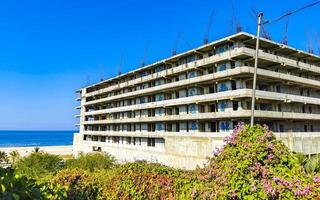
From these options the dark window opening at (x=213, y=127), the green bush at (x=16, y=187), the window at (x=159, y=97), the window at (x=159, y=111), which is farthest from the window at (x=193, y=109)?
the green bush at (x=16, y=187)

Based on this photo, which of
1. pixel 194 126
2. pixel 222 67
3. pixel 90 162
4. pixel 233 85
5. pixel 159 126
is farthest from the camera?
pixel 159 126

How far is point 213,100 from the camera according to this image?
37.2 m

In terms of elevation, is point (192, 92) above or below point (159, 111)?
above

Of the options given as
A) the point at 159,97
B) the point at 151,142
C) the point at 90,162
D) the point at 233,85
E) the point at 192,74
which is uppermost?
the point at 192,74

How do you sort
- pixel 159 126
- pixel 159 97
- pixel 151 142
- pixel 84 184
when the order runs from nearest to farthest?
1. pixel 84 184
2. pixel 159 126
3. pixel 159 97
4. pixel 151 142

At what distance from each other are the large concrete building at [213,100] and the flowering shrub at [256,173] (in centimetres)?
2599

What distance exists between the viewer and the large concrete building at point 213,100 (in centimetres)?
3488

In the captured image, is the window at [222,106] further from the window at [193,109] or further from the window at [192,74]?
the window at [192,74]

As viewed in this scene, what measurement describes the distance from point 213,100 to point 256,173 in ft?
101

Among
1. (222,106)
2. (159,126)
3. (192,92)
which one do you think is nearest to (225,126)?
(222,106)

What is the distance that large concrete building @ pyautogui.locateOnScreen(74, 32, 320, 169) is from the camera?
34875mm

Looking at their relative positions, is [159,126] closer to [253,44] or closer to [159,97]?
[159,97]

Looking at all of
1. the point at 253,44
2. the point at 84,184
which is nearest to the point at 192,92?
the point at 253,44

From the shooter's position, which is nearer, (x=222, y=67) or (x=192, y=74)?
(x=222, y=67)
